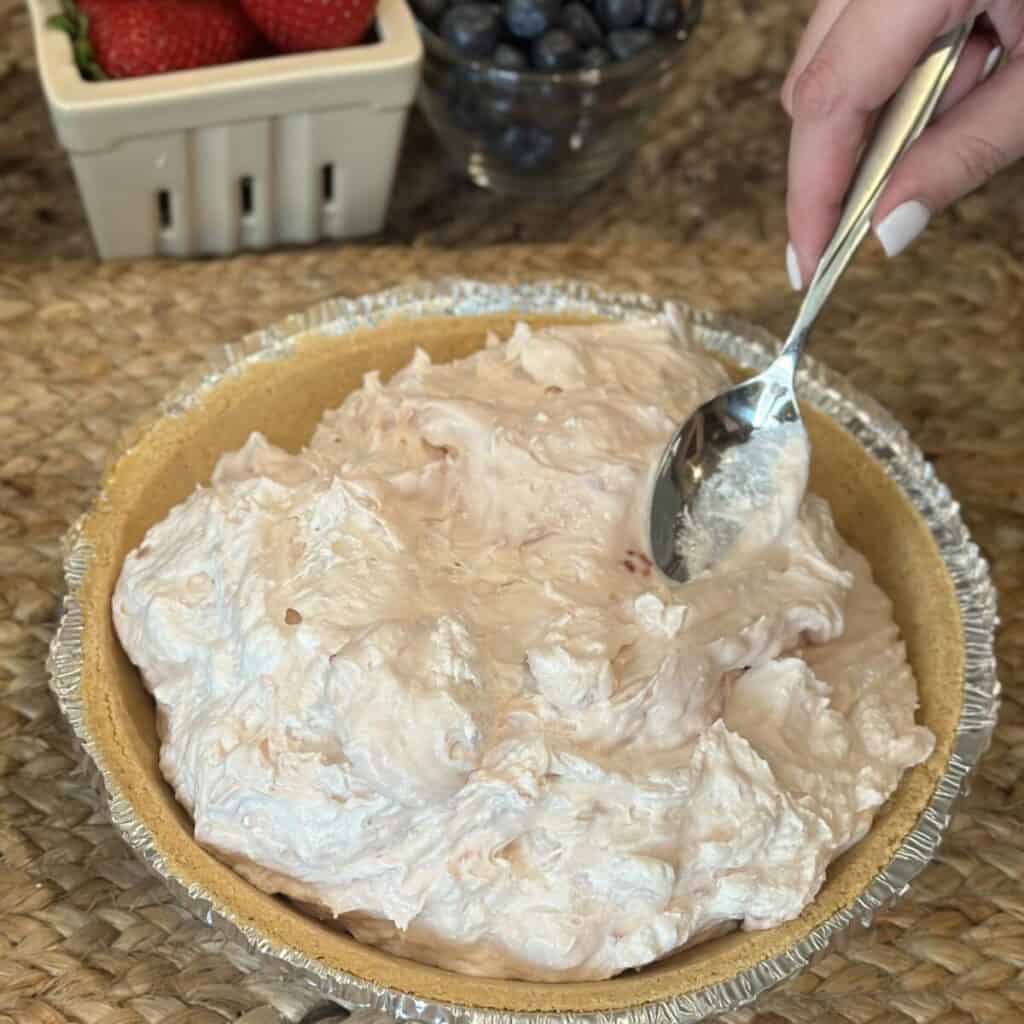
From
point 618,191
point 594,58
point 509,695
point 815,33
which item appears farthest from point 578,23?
point 509,695

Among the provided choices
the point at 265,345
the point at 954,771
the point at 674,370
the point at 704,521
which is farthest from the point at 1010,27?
the point at 265,345

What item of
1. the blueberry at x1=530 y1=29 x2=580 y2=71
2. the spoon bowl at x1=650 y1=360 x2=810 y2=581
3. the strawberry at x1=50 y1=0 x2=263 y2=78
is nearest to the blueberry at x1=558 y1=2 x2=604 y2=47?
the blueberry at x1=530 y1=29 x2=580 y2=71

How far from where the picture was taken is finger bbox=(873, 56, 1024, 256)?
131 cm

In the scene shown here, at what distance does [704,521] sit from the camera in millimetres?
1277

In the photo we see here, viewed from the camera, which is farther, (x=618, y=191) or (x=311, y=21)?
(x=618, y=191)

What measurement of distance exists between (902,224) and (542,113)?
66 centimetres

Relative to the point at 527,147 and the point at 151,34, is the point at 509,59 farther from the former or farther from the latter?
the point at 151,34

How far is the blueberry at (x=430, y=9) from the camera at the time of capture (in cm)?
182

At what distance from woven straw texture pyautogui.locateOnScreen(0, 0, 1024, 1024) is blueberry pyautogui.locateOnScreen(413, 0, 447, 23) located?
0.74ft

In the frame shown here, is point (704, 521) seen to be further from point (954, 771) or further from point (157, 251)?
point (157, 251)

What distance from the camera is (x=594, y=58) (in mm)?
1794

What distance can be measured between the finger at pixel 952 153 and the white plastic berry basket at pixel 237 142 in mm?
644

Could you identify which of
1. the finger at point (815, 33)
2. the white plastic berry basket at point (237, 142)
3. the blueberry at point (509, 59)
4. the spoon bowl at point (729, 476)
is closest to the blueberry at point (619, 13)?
the blueberry at point (509, 59)

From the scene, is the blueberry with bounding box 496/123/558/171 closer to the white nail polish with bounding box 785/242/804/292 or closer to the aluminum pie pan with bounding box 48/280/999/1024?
the aluminum pie pan with bounding box 48/280/999/1024
